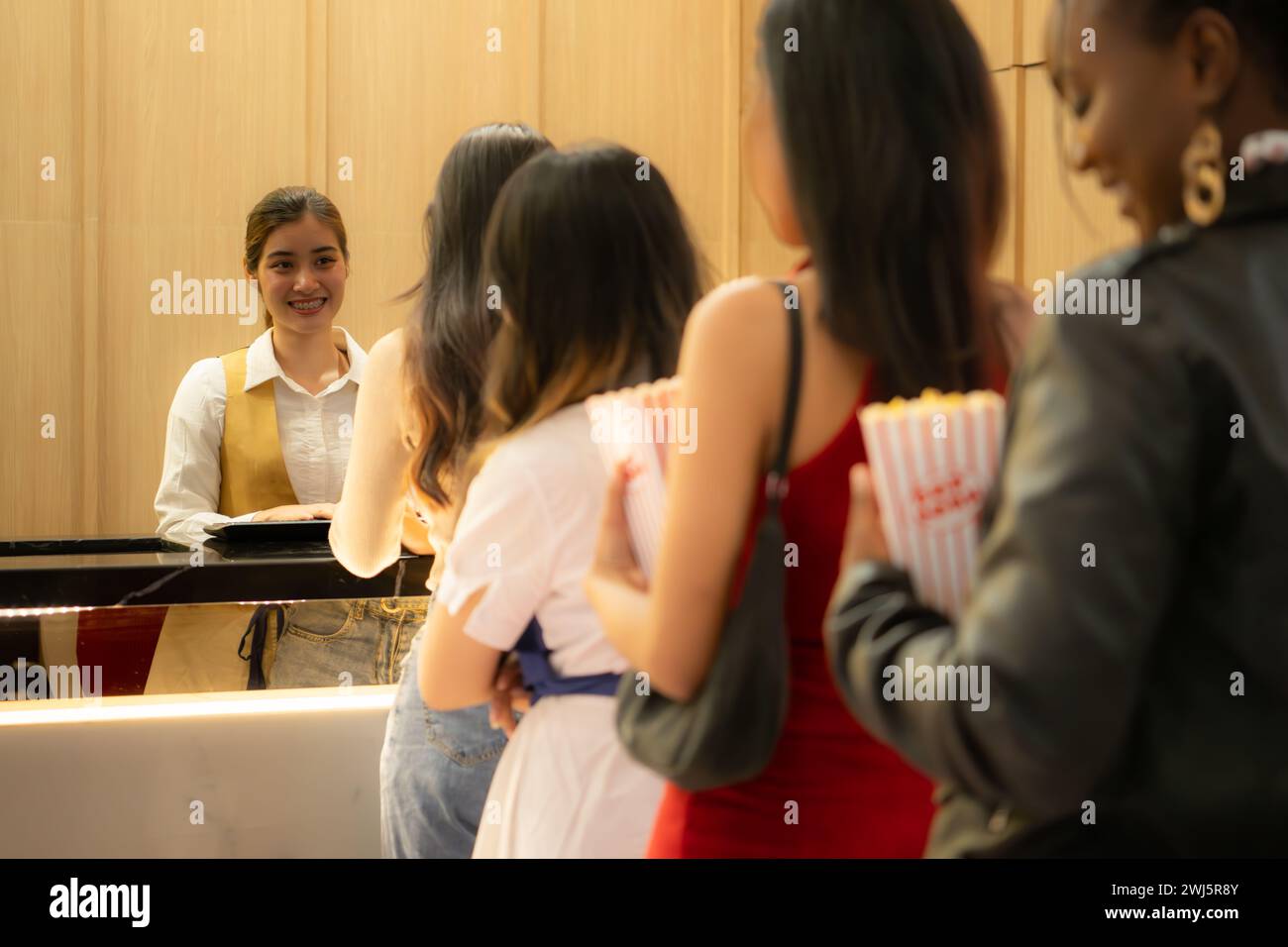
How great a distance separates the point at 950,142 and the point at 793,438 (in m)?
0.28

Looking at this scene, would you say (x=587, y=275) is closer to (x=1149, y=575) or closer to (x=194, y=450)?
(x=1149, y=575)

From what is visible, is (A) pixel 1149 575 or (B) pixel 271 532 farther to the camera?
(B) pixel 271 532

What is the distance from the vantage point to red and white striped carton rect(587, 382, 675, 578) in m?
1.07

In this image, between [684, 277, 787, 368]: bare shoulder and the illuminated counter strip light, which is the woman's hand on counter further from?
[684, 277, 787, 368]: bare shoulder

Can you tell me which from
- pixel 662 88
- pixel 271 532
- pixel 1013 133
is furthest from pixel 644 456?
pixel 662 88

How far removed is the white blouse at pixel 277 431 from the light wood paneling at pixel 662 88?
1813 millimetres

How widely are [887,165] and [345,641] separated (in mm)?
1504

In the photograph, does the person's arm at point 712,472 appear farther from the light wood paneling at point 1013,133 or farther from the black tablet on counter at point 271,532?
the light wood paneling at point 1013,133

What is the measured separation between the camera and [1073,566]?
0.70 meters

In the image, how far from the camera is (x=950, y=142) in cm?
A: 102

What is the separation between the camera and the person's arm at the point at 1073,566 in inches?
27.5

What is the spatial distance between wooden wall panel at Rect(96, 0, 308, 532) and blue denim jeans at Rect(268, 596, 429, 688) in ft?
8.51

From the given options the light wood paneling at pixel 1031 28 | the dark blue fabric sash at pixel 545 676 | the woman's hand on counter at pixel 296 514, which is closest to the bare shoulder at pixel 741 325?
the dark blue fabric sash at pixel 545 676

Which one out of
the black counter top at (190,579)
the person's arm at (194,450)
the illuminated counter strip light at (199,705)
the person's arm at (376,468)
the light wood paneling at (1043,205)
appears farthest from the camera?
the light wood paneling at (1043,205)
